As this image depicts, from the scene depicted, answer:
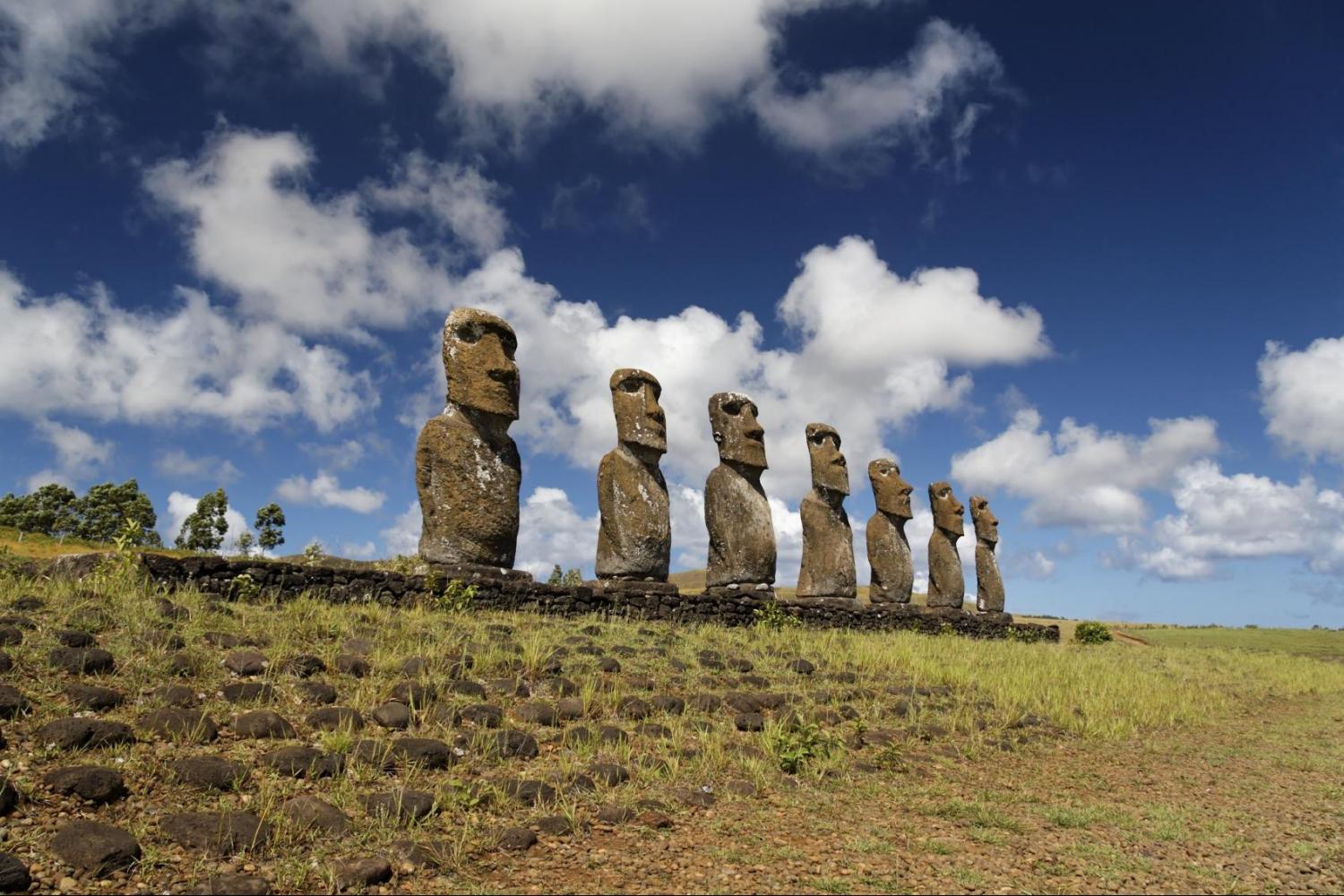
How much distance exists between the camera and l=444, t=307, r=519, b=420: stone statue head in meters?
12.7

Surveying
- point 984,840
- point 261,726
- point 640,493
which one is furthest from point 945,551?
point 261,726

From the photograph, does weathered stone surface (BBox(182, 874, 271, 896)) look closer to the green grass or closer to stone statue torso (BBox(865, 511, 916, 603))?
stone statue torso (BBox(865, 511, 916, 603))

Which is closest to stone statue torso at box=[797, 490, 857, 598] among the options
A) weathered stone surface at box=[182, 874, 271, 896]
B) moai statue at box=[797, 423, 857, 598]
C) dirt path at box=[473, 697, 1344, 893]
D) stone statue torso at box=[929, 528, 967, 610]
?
moai statue at box=[797, 423, 857, 598]

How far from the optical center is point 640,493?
14.7 m

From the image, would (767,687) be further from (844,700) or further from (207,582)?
(207,582)

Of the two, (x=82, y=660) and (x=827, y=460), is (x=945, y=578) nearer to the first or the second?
(x=827, y=460)

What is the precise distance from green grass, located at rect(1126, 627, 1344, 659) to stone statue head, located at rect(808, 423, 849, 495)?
1535 cm

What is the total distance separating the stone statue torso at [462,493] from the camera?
486 inches

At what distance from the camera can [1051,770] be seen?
802 cm

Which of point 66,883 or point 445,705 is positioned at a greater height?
point 445,705

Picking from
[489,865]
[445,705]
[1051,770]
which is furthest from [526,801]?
[1051,770]

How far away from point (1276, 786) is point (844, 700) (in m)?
4.17

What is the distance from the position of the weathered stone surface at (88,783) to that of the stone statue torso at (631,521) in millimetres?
9730

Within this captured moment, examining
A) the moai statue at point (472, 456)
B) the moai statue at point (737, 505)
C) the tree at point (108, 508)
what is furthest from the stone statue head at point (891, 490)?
the tree at point (108, 508)
